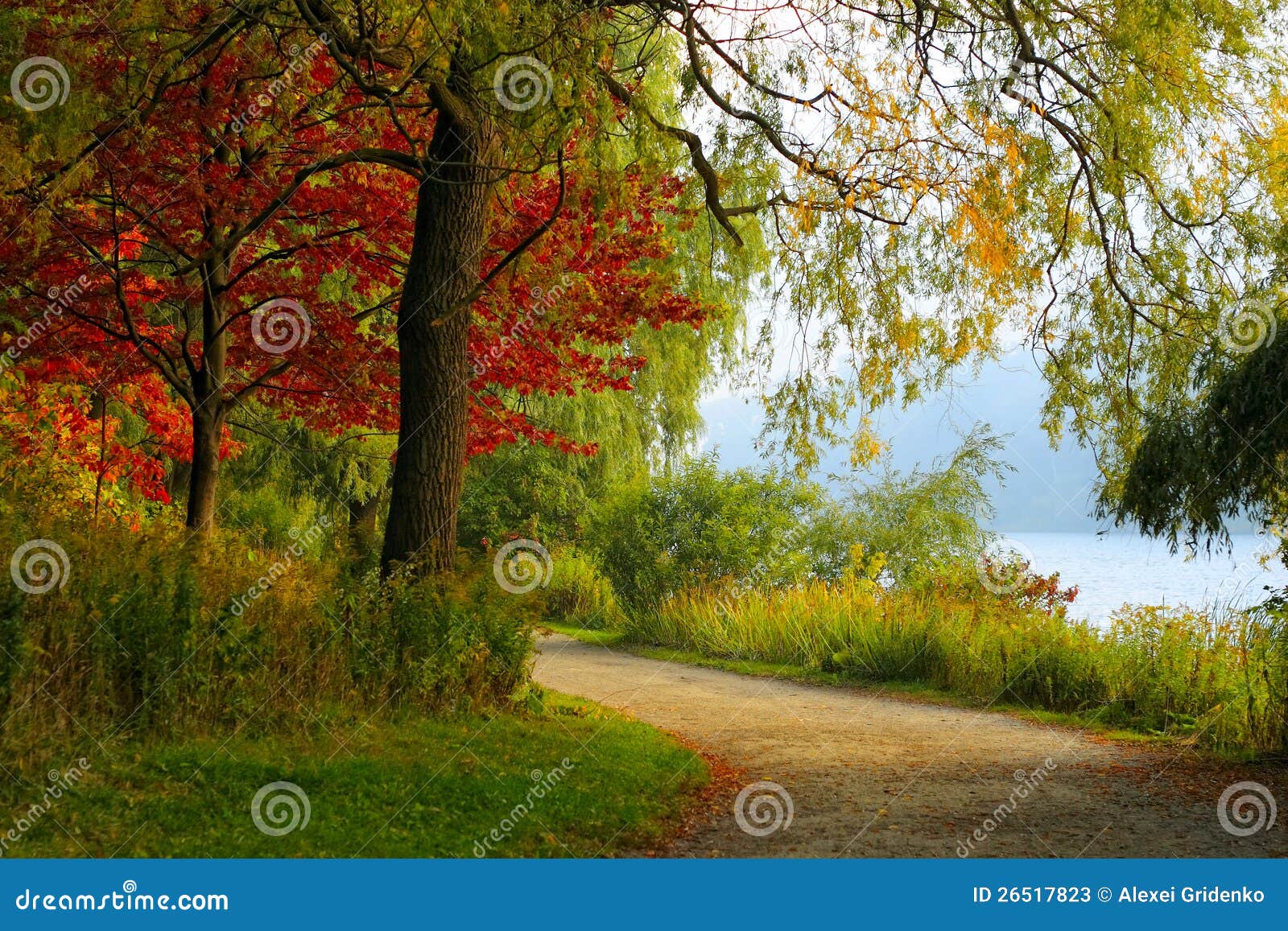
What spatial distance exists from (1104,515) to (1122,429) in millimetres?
1794

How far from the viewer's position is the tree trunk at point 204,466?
428 inches

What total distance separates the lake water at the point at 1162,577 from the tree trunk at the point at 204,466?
8.58 meters

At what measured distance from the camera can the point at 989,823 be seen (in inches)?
247

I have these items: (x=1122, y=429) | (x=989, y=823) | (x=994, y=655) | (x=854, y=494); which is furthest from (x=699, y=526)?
(x=989, y=823)

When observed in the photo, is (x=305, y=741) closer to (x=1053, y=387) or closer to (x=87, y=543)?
(x=87, y=543)
